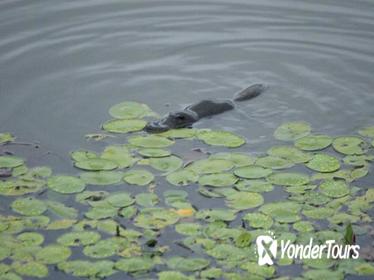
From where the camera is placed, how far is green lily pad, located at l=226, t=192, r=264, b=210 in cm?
495

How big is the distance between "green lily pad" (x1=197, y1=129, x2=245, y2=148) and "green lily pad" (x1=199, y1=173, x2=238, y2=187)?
40 cm

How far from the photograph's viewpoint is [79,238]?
467cm

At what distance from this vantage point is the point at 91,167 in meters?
5.29

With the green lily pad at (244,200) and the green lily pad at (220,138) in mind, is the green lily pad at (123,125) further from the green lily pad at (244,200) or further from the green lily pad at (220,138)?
the green lily pad at (244,200)

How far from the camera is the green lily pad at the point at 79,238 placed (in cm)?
464

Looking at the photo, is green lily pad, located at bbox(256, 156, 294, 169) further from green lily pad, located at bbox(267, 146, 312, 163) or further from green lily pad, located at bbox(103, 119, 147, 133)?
green lily pad, located at bbox(103, 119, 147, 133)

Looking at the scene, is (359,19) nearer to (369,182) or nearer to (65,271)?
(369,182)

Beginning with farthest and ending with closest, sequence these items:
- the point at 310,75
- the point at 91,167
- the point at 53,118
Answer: the point at 310,75 < the point at 53,118 < the point at 91,167

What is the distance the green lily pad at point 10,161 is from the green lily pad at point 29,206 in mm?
373

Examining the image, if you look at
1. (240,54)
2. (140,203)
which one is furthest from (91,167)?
(240,54)

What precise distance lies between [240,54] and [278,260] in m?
2.66

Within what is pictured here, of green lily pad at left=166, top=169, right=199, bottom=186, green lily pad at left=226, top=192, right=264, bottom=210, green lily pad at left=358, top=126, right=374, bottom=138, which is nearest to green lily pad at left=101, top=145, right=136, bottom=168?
green lily pad at left=166, top=169, right=199, bottom=186

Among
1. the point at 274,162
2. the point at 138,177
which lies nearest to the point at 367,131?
the point at 274,162

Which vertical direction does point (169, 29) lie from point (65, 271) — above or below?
above
